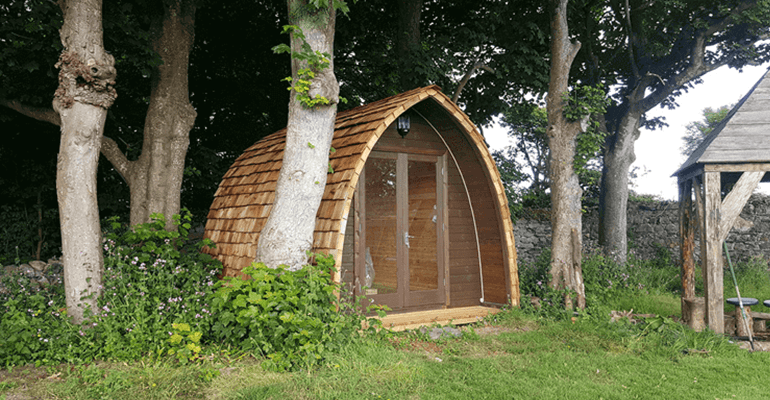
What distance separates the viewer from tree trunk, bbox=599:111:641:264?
11477 millimetres

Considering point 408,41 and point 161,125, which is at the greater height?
point 408,41

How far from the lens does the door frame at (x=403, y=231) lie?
20.9 ft

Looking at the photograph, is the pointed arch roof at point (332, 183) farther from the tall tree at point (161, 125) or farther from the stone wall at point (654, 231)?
the stone wall at point (654, 231)

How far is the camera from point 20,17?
22.9 ft

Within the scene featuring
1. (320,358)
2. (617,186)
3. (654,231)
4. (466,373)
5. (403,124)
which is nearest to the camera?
(320,358)

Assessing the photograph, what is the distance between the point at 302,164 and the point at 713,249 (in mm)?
4746

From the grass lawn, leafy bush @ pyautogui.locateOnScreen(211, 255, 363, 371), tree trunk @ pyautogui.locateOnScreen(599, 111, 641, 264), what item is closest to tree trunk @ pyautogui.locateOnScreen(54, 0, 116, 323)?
the grass lawn

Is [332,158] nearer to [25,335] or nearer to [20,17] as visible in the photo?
[25,335]

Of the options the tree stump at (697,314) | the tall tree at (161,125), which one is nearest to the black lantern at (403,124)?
the tall tree at (161,125)

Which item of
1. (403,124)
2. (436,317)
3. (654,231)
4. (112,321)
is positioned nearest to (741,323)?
(436,317)

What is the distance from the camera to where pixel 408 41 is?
10227 mm

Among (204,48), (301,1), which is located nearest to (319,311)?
(301,1)

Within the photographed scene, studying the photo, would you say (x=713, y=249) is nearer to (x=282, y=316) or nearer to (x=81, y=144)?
(x=282, y=316)

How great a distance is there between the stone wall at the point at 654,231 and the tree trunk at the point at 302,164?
6.78 m
